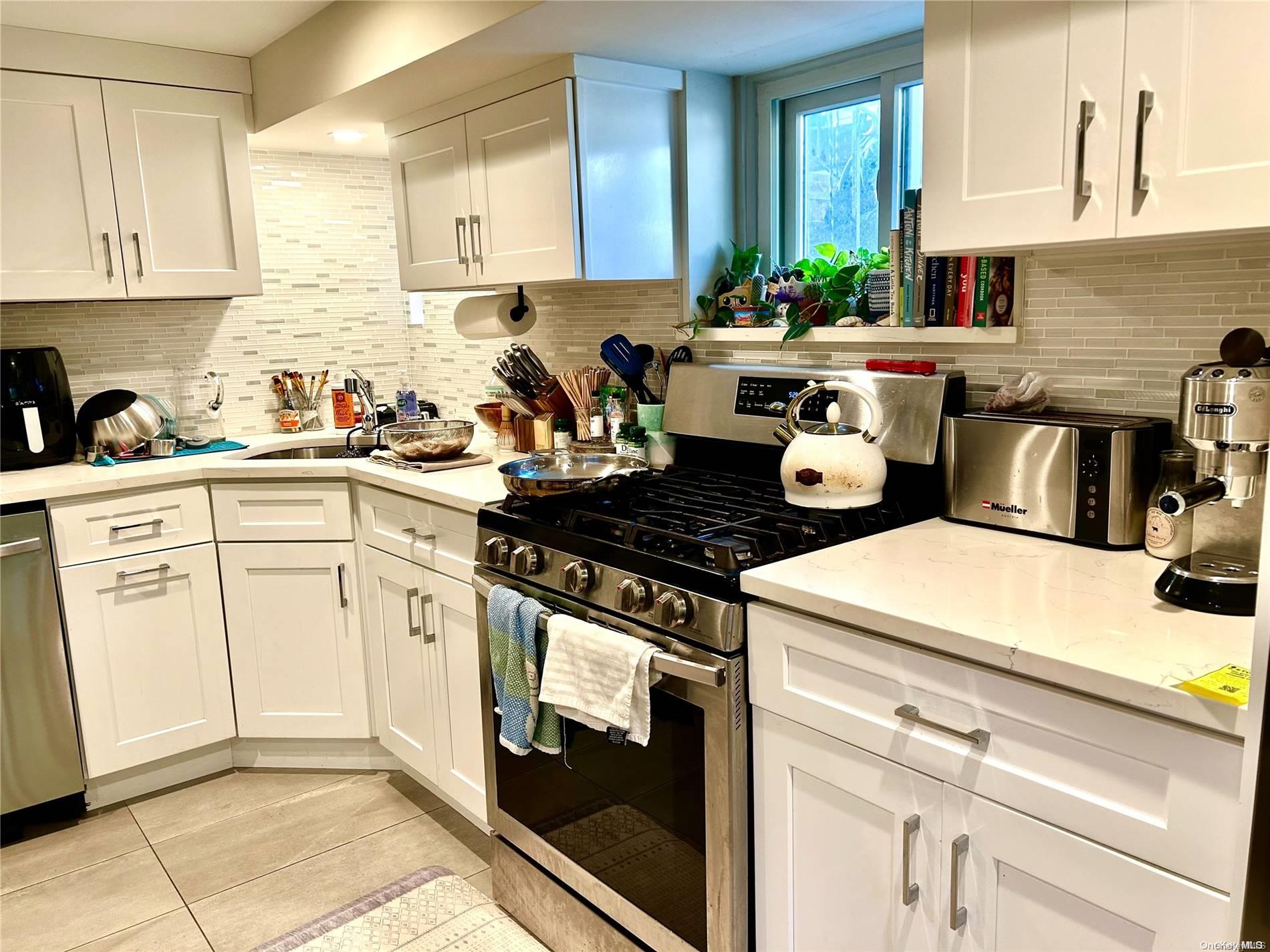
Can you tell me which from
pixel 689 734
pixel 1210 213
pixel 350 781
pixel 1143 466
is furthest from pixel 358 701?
pixel 1210 213

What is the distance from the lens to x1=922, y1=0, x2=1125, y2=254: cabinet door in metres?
1.43

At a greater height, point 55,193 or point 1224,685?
point 55,193

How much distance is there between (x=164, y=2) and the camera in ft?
8.60

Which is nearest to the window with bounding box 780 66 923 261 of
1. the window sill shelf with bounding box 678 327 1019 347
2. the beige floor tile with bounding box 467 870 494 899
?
the window sill shelf with bounding box 678 327 1019 347

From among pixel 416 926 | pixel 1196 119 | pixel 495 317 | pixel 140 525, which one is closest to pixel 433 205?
pixel 495 317

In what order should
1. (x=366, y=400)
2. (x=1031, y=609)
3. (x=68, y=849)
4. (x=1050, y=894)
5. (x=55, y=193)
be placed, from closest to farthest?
(x=1050, y=894) → (x=1031, y=609) → (x=68, y=849) → (x=55, y=193) → (x=366, y=400)

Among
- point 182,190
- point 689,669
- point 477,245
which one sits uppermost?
point 182,190

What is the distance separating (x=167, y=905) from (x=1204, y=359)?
2.63m

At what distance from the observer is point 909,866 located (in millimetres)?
1393

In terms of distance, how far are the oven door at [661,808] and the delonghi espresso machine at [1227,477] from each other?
69 cm

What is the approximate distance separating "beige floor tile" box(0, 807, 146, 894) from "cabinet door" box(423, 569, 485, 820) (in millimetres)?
950

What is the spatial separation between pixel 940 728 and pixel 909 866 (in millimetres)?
228

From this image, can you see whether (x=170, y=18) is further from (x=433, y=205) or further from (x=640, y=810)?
(x=640, y=810)

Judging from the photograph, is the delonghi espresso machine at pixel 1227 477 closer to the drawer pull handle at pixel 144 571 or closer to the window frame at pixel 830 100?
the window frame at pixel 830 100
